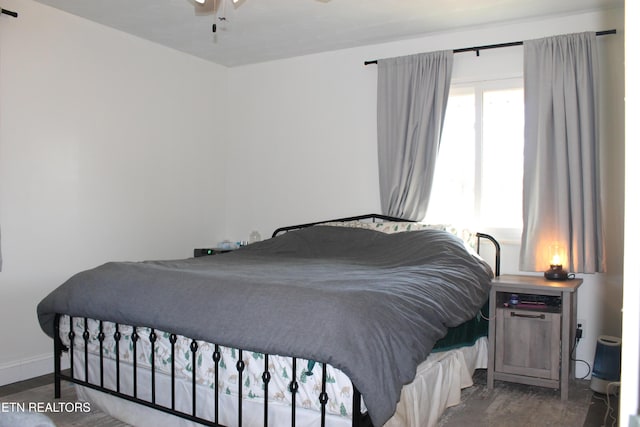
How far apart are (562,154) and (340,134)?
68.2 inches

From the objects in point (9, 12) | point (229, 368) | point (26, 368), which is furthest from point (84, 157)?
point (229, 368)

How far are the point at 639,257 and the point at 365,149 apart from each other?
3.52 metres

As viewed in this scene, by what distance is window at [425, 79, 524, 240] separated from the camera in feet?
12.1

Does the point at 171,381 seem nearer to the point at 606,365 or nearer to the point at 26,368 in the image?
the point at 26,368

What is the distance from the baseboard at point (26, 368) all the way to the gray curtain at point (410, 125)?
2541 mm

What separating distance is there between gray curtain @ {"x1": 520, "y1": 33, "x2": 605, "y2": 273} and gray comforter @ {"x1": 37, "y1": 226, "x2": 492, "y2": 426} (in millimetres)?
520

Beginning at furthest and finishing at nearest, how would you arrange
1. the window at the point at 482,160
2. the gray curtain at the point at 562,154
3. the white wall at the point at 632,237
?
the window at the point at 482,160, the gray curtain at the point at 562,154, the white wall at the point at 632,237

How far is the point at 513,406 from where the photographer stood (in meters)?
2.81

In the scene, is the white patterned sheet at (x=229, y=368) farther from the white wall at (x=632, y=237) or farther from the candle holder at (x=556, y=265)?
the candle holder at (x=556, y=265)

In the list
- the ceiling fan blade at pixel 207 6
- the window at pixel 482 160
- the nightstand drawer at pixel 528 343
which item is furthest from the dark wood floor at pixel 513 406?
the ceiling fan blade at pixel 207 6

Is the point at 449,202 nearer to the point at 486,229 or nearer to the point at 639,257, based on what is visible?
the point at 486,229

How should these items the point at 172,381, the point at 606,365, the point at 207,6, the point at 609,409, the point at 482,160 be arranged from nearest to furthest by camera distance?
the point at 172,381, the point at 207,6, the point at 609,409, the point at 606,365, the point at 482,160

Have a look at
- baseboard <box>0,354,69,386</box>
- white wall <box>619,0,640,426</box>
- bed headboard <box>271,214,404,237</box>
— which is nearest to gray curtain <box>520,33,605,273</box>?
bed headboard <box>271,214,404,237</box>

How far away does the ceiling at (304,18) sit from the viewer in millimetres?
3289
